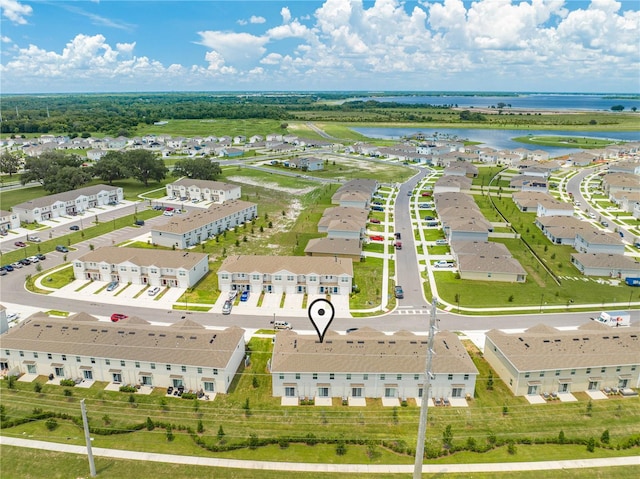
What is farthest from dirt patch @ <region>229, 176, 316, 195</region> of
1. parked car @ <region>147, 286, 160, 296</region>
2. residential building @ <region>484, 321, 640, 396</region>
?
residential building @ <region>484, 321, 640, 396</region>

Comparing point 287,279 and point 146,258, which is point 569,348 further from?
point 146,258

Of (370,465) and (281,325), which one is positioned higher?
(281,325)

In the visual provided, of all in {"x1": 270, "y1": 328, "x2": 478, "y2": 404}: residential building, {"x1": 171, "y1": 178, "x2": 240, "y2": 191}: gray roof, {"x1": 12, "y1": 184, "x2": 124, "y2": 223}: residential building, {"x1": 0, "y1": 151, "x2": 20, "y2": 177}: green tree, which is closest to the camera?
{"x1": 270, "y1": 328, "x2": 478, "y2": 404}: residential building

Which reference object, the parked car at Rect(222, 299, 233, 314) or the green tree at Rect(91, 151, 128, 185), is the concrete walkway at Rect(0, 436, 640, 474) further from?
the green tree at Rect(91, 151, 128, 185)

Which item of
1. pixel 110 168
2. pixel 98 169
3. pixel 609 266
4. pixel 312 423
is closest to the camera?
pixel 312 423

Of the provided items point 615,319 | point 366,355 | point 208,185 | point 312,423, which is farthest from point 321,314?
point 208,185

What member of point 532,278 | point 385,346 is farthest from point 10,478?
point 532,278

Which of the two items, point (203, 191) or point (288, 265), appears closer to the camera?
point (288, 265)
